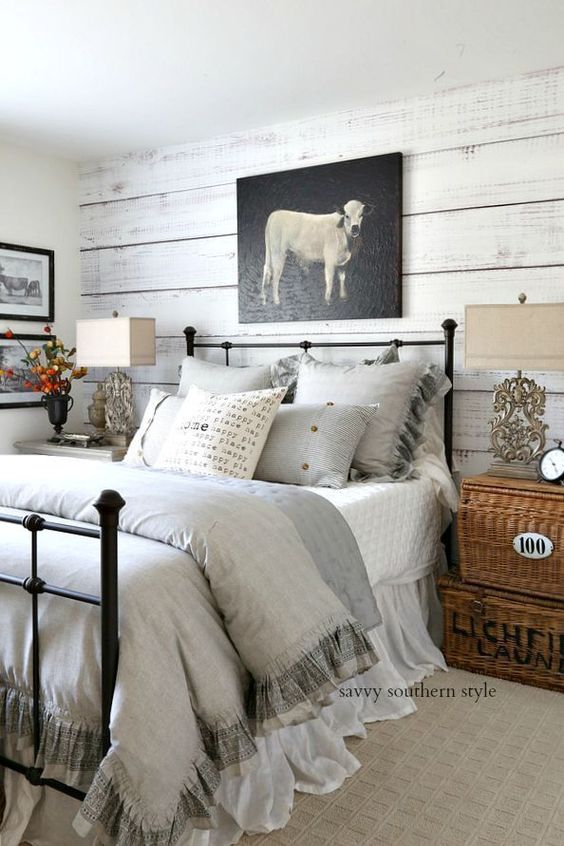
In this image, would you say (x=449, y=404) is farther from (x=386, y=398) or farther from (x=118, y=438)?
(x=118, y=438)

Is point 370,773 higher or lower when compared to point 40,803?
lower

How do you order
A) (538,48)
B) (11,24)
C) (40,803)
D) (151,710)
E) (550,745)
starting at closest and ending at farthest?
1. (151,710)
2. (40,803)
3. (550,745)
4. (11,24)
5. (538,48)

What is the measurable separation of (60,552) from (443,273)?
215cm

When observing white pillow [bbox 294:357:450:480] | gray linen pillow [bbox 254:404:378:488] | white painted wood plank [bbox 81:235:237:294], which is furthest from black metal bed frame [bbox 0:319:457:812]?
white painted wood plank [bbox 81:235:237:294]

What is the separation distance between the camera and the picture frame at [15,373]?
4121 millimetres

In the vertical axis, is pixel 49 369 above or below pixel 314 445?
above

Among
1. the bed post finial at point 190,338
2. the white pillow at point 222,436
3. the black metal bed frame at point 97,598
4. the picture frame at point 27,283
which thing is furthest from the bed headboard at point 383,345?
the black metal bed frame at point 97,598

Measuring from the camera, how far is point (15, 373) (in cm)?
418

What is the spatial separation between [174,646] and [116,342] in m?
2.51

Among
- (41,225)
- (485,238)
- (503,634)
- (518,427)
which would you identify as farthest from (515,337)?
(41,225)

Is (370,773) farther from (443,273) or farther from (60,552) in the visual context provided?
(443,273)

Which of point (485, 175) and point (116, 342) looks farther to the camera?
point (116, 342)

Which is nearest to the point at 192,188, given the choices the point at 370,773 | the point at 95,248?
the point at 95,248

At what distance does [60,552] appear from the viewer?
6.11 feet
